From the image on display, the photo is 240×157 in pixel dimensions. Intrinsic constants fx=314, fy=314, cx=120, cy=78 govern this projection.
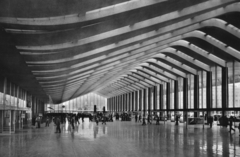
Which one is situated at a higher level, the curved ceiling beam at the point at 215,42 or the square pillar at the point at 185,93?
the curved ceiling beam at the point at 215,42

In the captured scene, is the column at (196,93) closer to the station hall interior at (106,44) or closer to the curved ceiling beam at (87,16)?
the station hall interior at (106,44)

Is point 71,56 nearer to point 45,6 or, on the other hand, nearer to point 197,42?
point 45,6

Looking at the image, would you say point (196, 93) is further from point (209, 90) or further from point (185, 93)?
point (185, 93)

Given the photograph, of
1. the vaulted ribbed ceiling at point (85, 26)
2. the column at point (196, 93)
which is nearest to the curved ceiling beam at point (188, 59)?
the column at point (196, 93)

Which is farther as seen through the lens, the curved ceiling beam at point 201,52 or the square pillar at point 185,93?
the square pillar at point 185,93

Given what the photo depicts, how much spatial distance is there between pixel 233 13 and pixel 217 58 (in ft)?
44.0

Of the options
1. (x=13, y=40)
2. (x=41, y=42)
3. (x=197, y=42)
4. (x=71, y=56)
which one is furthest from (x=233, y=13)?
(x=13, y=40)

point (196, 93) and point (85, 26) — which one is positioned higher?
point (85, 26)

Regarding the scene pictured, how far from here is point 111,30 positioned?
17.2 metres

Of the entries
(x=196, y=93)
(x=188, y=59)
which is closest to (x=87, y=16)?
(x=188, y=59)

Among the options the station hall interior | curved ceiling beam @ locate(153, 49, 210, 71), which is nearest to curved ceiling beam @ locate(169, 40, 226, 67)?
the station hall interior

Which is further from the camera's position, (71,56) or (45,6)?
(71,56)

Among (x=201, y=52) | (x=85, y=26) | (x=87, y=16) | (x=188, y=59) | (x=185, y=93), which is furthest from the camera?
(x=185, y=93)

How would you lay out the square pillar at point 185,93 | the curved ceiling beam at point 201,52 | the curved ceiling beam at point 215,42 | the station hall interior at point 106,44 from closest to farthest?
the station hall interior at point 106,44, the curved ceiling beam at point 215,42, the curved ceiling beam at point 201,52, the square pillar at point 185,93
